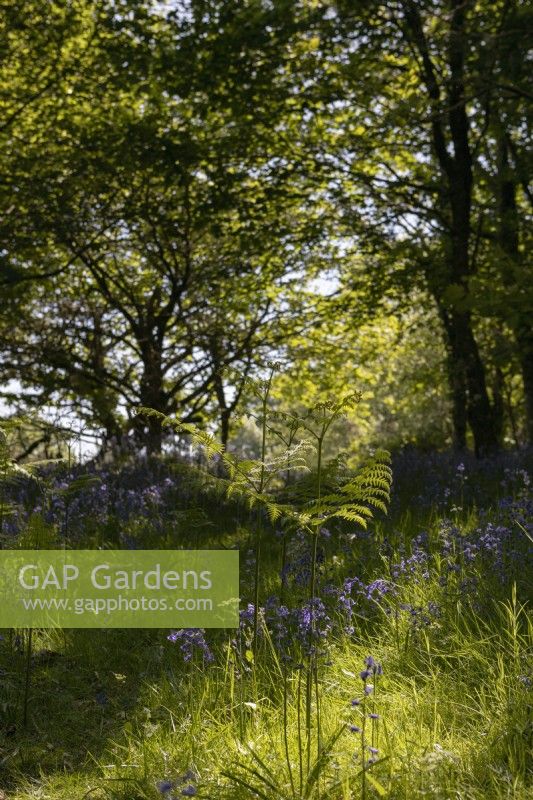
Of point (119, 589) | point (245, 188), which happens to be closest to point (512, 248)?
point (245, 188)

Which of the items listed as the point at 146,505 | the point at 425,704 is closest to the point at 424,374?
the point at 146,505

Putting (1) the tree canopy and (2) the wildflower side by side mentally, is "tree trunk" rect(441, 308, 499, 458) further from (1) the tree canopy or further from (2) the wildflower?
(2) the wildflower

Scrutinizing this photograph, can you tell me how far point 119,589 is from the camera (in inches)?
209

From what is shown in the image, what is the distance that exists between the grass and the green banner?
0.19 metres

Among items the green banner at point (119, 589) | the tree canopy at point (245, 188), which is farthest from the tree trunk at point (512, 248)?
the green banner at point (119, 589)

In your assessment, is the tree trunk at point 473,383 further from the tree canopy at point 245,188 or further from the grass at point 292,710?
the grass at point 292,710

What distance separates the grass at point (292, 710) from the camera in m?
2.65

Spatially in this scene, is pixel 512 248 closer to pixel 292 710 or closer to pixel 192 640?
pixel 192 640

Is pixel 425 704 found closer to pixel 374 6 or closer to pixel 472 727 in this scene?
pixel 472 727

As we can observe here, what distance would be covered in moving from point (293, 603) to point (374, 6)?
929 cm

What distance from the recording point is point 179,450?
30.9 ft

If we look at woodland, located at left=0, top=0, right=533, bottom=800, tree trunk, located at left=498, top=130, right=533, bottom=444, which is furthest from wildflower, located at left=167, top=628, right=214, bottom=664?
tree trunk, located at left=498, top=130, right=533, bottom=444

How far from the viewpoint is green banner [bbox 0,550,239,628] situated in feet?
15.8

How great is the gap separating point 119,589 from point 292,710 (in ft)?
7.53
